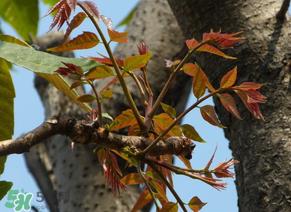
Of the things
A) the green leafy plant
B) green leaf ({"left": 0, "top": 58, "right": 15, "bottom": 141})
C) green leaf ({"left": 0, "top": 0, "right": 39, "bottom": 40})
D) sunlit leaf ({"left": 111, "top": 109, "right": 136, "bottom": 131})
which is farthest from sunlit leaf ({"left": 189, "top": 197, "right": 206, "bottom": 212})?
green leaf ({"left": 0, "top": 0, "right": 39, "bottom": 40})

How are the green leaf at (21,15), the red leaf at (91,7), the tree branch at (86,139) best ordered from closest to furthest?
the tree branch at (86,139)
the red leaf at (91,7)
the green leaf at (21,15)

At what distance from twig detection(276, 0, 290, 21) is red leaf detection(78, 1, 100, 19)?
0.29m

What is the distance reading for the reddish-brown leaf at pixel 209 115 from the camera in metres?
0.67

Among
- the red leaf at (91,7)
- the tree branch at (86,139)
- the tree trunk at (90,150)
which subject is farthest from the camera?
the tree trunk at (90,150)

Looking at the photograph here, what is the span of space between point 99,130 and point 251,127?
256 mm

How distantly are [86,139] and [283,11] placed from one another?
14.5 inches

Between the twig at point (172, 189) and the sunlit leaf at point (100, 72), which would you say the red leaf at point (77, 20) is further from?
the twig at point (172, 189)

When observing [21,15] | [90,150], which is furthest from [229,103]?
[90,150]

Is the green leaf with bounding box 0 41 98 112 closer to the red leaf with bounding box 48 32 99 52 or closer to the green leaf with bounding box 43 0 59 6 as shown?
the red leaf with bounding box 48 32 99 52

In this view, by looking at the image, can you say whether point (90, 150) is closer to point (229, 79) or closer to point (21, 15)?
point (21, 15)

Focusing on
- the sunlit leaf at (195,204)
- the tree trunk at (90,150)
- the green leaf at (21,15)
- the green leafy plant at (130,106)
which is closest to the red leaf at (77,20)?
the green leafy plant at (130,106)

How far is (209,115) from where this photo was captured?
2.19 feet

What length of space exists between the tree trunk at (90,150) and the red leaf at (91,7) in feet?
2.26

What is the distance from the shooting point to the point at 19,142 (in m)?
0.51
